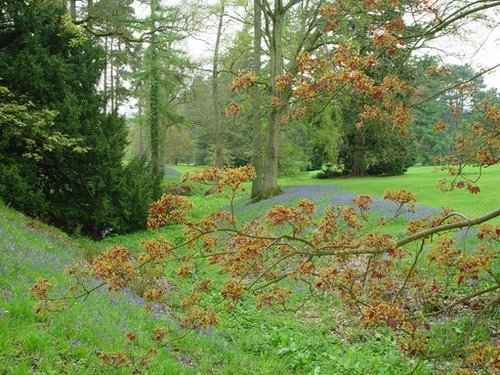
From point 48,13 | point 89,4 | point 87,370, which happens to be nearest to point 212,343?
point 87,370

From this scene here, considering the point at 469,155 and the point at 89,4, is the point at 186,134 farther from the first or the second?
the point at 469,155

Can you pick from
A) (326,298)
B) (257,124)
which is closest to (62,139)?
(326,298)

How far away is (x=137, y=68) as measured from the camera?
3309cm

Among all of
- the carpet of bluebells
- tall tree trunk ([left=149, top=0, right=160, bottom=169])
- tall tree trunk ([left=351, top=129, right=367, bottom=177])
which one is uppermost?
tall tree trunk ([left=149, top=0, right=160, bottom=169])

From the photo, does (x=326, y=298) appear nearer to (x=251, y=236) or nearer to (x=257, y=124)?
(x=251, y=236)

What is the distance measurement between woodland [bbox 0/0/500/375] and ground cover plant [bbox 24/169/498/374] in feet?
0.10

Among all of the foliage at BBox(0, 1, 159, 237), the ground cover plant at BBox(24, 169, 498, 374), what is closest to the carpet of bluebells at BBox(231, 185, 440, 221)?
the ground cover plant at BBox(24, 169, 498, 374)

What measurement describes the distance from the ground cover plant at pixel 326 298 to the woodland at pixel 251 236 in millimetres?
31

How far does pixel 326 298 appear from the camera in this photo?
9961 millimetres

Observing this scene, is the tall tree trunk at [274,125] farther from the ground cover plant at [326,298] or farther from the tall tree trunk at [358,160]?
the tall tree trunk at [358,160]

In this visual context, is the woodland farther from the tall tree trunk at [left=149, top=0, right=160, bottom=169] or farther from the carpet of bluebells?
the tall tree trunk at [left=149, top=0, right=160, bottom=169]

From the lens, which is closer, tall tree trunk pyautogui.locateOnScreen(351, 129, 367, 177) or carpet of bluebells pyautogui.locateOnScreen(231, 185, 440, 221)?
carpet of bluebells pyautogui.locateOnScreen(231, 185, 440, 221)

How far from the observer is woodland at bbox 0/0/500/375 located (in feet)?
12.4

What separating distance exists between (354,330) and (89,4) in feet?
59.0
